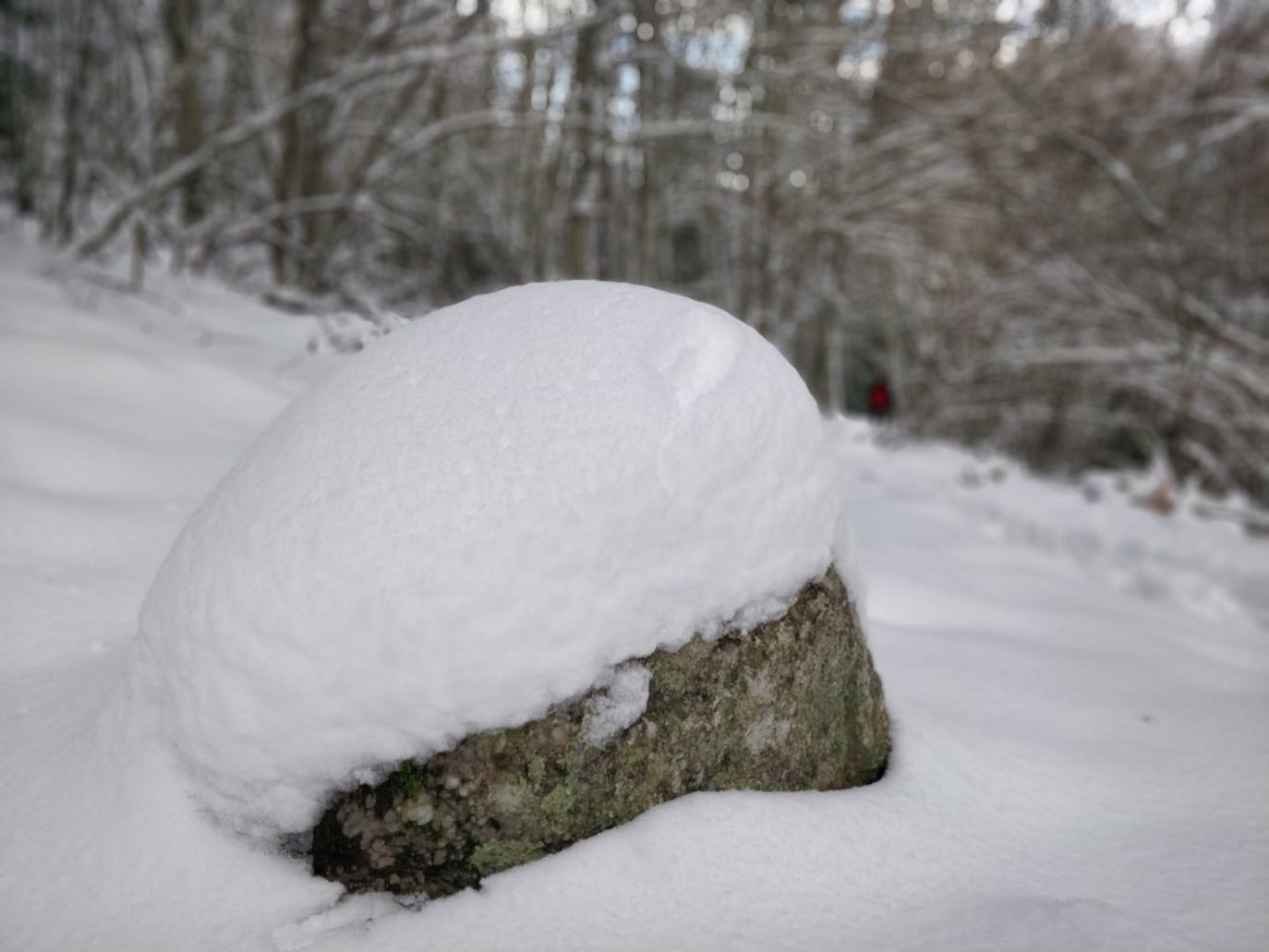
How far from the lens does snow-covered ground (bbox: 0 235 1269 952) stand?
800mm

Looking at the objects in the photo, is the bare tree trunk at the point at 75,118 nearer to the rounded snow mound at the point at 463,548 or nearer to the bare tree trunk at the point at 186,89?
the bare tree trunk at the point at 186,89

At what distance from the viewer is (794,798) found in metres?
1.00

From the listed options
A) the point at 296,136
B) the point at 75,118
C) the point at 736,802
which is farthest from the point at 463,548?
the point at 296,136

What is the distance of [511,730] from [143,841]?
398 millimetres

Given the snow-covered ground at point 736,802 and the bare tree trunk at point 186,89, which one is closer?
the snow-covered ground at point 736,802

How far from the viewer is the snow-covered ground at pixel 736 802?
0.80m

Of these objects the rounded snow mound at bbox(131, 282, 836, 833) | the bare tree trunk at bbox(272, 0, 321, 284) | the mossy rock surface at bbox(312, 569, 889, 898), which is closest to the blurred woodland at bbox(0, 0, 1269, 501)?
the bare tree trunk at bbox(272, 0, 321, 284)

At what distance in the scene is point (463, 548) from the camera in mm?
857

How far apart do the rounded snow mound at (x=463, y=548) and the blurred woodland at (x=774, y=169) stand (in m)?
2.24

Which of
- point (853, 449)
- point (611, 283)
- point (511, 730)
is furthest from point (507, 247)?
point (511, 730)

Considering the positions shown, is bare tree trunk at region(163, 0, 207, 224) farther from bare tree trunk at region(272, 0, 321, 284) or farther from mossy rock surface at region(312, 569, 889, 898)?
mossy rock surface at region(312, 569, 889, 898)

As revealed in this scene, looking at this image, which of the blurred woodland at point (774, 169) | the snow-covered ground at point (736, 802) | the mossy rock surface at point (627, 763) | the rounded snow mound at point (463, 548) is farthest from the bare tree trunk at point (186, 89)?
the mossy rock surface at point (627, 763)

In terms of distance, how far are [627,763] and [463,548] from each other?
32cm

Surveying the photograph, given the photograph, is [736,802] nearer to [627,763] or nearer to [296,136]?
[627,763]
